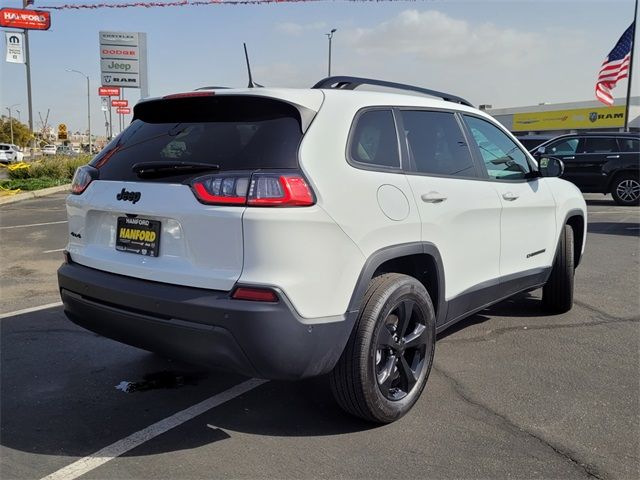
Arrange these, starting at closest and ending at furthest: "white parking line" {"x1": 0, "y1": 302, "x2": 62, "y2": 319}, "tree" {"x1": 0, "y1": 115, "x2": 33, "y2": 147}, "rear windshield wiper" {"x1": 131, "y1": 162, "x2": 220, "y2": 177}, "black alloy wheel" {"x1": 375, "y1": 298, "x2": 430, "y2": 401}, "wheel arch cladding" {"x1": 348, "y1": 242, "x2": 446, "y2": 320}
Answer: "rear windshield wiper" {"x1": 131, "y1": 162, "x2": 220, "y2": 177} → "wheel arch cladding" {"x1": 348, "y1": 242, "x2": 446, "y2": 320} → "black alloy wheel" {"x1": 375, "y1": 298, "x2": 430, "y2": 401} → "white parking line" {"x1": 0, "y1": 302, "x2": 62, "y2": 319} → "tree" {"x1": 0, "y1": 115, "x2": 33, "y2": 147}

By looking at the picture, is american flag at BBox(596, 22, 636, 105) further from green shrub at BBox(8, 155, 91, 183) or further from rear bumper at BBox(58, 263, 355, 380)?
rear bumper at BBox(58, 263, 355, 380)

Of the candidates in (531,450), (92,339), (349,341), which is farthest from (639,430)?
(92,339)

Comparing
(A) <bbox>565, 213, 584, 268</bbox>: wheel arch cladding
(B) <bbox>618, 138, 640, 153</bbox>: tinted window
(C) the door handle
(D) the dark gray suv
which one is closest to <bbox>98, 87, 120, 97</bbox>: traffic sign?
(D) the dark gray suv

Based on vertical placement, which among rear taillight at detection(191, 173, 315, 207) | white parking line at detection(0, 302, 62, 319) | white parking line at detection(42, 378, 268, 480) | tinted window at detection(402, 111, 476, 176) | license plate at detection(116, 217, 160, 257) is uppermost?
tinted window at detection(402, 111, 476, 176)

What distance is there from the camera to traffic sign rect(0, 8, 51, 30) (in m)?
29.4

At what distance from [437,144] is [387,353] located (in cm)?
143

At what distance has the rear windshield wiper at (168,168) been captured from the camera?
293cm

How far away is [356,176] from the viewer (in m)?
3.06

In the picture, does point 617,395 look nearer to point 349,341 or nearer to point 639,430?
point 639,430

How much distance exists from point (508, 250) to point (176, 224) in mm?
2658

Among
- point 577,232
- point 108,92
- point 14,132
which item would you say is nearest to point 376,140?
point 577,232

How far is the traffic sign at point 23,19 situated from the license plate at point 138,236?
3132 cm

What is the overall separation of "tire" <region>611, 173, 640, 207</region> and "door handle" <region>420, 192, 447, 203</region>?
1321cm

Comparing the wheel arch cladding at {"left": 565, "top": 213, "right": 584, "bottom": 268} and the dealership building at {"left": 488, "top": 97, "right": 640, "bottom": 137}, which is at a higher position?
the dealership building at {"left": 488, "top": 97, "right": 640, "bottom": 137}
